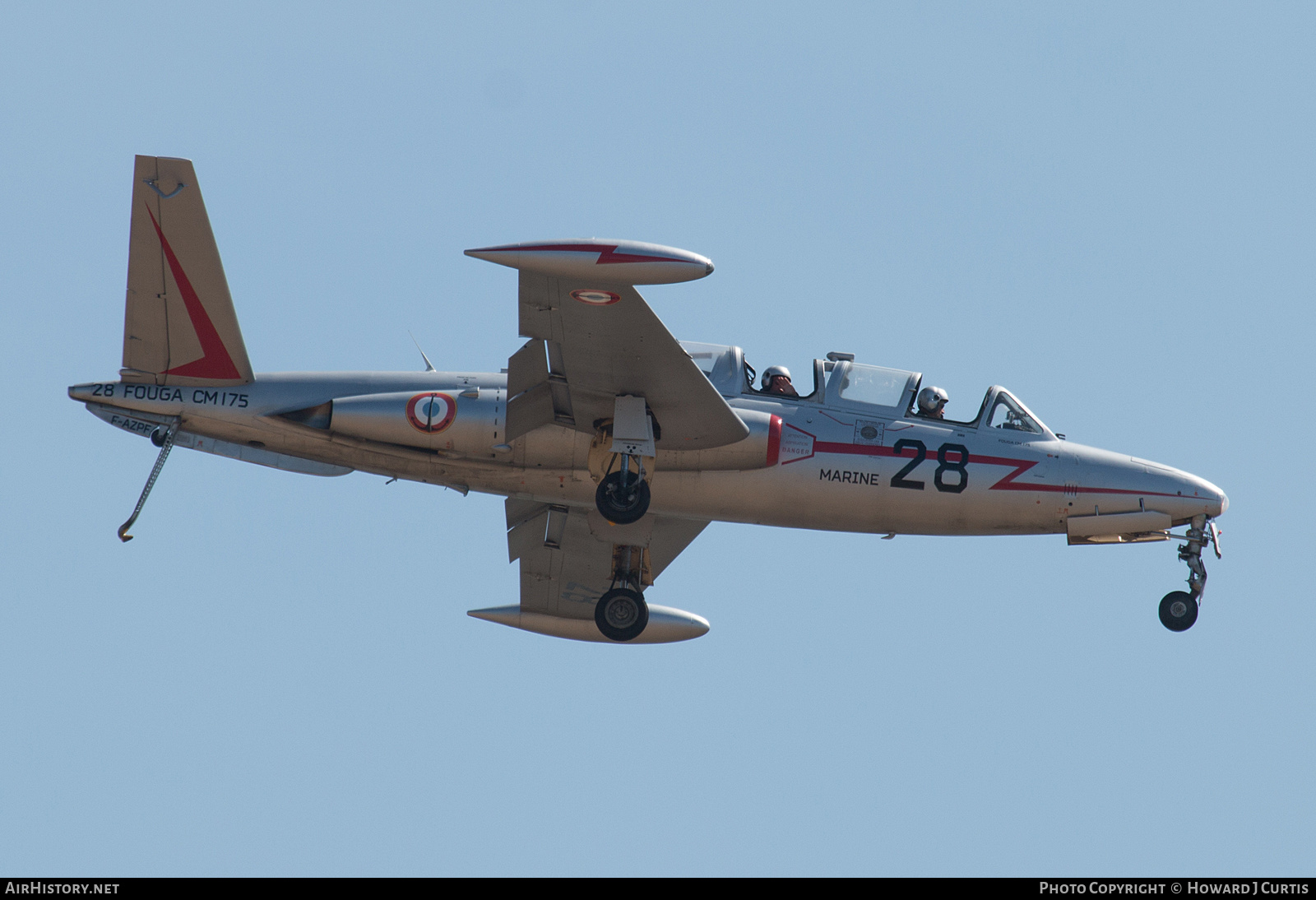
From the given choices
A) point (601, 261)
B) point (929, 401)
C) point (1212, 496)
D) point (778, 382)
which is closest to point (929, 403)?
point (929, 401)

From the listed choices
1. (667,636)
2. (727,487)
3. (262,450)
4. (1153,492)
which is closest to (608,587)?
(667,636)

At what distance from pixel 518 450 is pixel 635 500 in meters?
1.94

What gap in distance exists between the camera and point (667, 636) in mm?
24797

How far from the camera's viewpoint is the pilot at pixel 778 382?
21.7m

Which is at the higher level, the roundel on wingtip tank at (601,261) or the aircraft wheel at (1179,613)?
the roundel on wingtip tank at (601,261)

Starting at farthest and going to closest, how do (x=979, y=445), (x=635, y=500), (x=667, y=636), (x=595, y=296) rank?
(x=667, y=636) → (x=979, y=445) → (x=635, y=500) → (x=595, y=296)

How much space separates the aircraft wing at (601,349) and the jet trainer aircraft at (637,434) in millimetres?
44

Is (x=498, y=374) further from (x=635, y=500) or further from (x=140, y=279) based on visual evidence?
(x=140, y=279)

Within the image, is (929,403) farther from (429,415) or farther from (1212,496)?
(429,415)

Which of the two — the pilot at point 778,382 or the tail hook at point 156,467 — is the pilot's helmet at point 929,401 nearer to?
the pilot at point 778,382

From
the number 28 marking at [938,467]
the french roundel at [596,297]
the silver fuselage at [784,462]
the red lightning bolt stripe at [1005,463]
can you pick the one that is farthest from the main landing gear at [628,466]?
the number 28 marking at [938,467]

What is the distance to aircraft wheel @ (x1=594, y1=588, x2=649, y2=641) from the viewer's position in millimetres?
23219

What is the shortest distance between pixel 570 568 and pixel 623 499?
17.3 ft

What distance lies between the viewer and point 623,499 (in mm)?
20453
